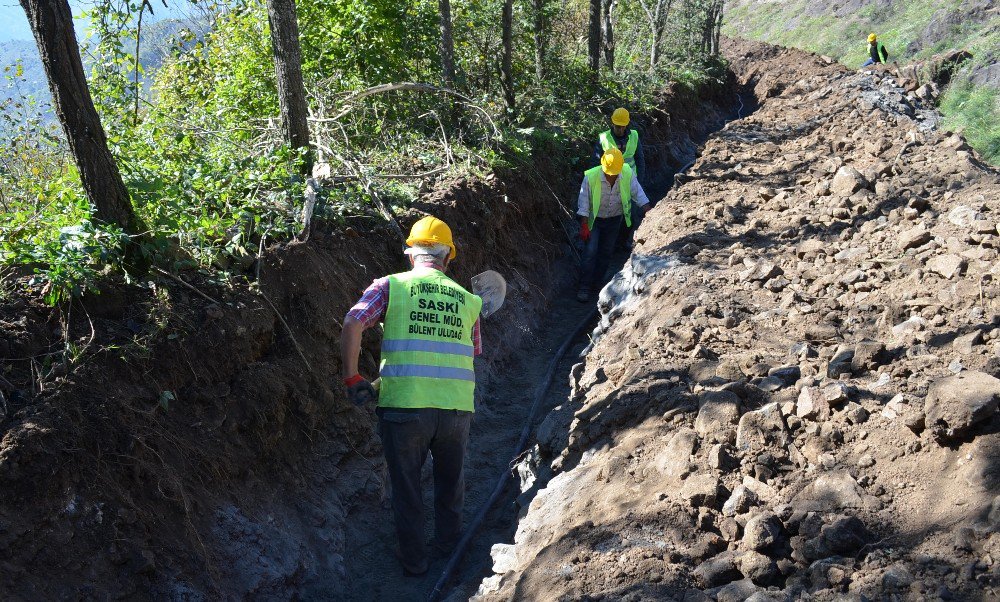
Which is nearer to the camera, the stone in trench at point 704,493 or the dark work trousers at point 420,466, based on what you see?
the stone in trench at point 704,493

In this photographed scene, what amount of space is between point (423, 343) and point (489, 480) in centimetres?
179

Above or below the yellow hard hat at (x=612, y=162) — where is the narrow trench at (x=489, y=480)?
below

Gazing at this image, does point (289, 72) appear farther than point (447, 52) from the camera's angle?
No

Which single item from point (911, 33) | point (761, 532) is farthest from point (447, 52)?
point (911, 33)

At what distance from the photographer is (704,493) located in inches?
134

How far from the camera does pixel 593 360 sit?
6.32 metres

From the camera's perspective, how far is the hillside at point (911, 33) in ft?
39.5

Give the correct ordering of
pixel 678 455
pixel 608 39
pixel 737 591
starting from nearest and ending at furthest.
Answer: pixel 737 591 < pixel 678 455 < pixel 608 39

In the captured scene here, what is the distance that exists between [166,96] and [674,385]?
7620 mm

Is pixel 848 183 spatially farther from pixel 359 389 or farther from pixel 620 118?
pixel 359 389

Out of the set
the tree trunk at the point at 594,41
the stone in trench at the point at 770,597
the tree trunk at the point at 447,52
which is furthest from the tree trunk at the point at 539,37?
the stone in trench at the point at 770,597

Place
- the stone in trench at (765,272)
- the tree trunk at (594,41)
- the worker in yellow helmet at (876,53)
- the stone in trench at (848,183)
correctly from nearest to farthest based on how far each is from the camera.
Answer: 1. the stone in trench at (765,272)
2. the stone in trench at (848,183)
3. the tree trunk at (594,41)
4. the worker in yellow helmet at (876,53)

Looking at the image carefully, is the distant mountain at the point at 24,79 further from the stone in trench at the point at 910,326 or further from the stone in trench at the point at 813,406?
the stone in trench at the point at 910,326

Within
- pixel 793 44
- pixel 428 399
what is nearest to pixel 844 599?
pixel 428 399
